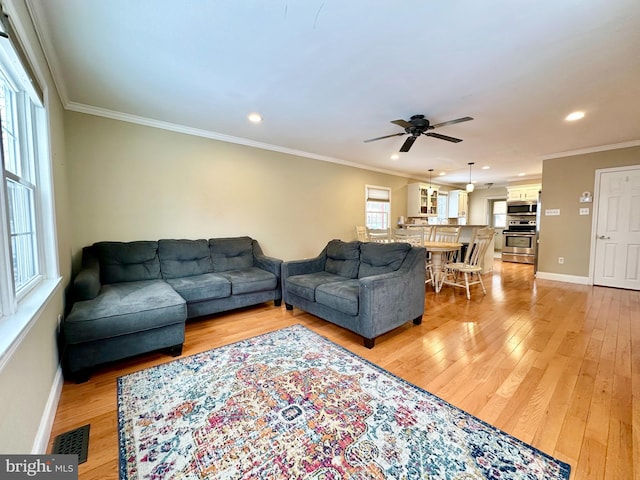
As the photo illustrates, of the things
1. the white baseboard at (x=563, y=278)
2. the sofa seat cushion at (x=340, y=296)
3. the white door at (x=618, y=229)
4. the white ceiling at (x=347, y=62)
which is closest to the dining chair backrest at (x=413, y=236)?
the white ceiling at (x=347, y=62)

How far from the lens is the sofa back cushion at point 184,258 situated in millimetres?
3357

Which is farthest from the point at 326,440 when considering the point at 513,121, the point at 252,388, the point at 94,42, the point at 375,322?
the point at 513,121

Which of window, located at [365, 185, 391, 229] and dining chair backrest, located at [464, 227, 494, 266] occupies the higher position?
window, located at [365, 185, 391, 229]

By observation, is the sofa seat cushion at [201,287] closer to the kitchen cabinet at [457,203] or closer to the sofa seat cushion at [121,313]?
the sofa seat cushion at [121,313]

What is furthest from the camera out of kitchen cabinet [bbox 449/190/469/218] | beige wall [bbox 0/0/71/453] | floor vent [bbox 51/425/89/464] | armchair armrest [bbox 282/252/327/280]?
kitchen cabinet [bbox 449/190/469/218]

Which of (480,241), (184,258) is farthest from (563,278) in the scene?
(184,258)

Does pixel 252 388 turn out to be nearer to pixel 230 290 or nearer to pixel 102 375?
pixel 102 375

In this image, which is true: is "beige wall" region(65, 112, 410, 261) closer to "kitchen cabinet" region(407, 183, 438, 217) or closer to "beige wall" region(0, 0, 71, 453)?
"beige wall" region(0, 0, 71, 453)

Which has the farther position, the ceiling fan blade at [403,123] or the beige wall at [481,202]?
the beige wall at [481,202]

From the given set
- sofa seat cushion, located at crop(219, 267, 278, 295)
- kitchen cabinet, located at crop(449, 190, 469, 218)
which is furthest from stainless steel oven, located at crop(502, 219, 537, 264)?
sofa seat cushion, located at crop(219, 267, 278, 295)

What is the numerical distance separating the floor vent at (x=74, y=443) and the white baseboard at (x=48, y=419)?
5 cm

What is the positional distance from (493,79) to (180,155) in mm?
3771

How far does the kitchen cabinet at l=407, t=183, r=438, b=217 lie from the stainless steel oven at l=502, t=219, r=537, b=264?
86.1 inches

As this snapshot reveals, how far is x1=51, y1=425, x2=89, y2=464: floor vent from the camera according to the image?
137cm
